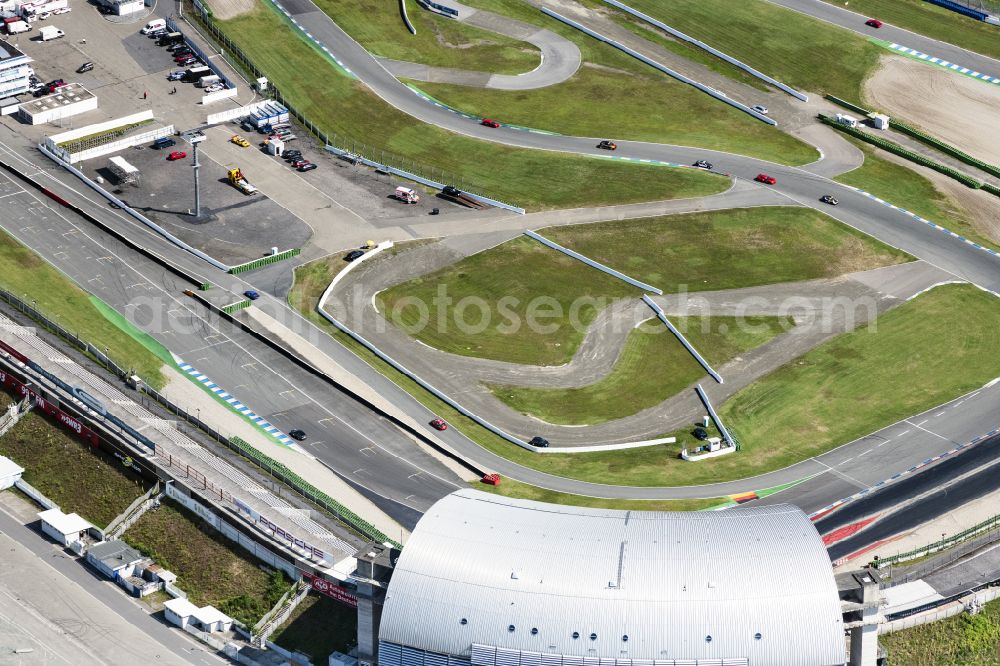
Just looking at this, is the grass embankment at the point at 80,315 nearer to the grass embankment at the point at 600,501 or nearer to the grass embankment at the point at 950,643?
the grass embankment at the point at 600,501

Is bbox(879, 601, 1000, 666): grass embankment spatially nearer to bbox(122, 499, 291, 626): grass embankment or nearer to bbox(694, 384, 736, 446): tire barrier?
bbox(694, 384, 736, 446): tire barrier

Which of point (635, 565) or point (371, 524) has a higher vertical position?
point (635, 565)

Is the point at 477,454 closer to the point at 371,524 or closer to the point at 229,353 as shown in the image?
the point at 371,524

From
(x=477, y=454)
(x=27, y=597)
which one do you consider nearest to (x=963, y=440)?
(x=477, y=454)

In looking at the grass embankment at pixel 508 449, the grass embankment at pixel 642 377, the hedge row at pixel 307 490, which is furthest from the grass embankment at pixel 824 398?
the hedge row at pixel 307 490

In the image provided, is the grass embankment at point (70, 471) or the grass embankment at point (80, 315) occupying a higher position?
the grass embankment at point (80, 315)

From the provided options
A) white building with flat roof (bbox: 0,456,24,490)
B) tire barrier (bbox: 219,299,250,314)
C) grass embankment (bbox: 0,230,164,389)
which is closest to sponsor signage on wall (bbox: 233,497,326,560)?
white building with flat roof (bbox: 0,456,24,490)
